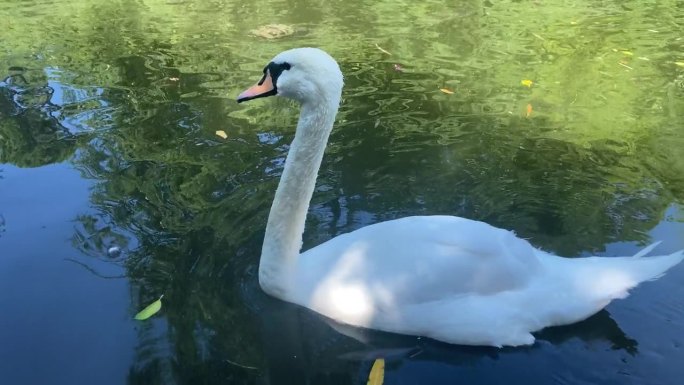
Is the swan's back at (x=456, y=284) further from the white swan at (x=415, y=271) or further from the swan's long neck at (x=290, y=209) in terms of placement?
the swan's long neck at (x=290, y=209)

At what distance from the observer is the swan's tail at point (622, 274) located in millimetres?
3660

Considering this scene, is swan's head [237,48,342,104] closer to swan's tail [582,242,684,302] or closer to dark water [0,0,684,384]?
dark water [0,0,684,384]

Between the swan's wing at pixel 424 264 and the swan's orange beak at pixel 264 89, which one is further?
the swan's orange beak at pixel 264 89

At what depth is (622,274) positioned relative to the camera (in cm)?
369

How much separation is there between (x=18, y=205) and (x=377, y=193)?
274 cm

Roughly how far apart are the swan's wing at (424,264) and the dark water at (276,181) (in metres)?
0.27

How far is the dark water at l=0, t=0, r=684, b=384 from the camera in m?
3.57

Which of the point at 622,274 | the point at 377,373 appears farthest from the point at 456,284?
the point at 622,274

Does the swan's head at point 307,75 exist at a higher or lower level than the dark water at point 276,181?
higher

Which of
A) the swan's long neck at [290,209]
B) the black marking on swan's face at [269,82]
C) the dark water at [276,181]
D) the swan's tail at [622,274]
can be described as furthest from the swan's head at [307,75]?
the swan's tail at [622,274]

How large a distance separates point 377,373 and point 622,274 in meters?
1.47

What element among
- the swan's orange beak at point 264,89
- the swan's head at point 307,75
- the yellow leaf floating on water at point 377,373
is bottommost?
the yellow leaf floating on water at point 377,373

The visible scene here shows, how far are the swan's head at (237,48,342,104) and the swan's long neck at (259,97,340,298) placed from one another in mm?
197

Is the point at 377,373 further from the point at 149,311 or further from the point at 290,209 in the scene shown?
the point at 149,311
